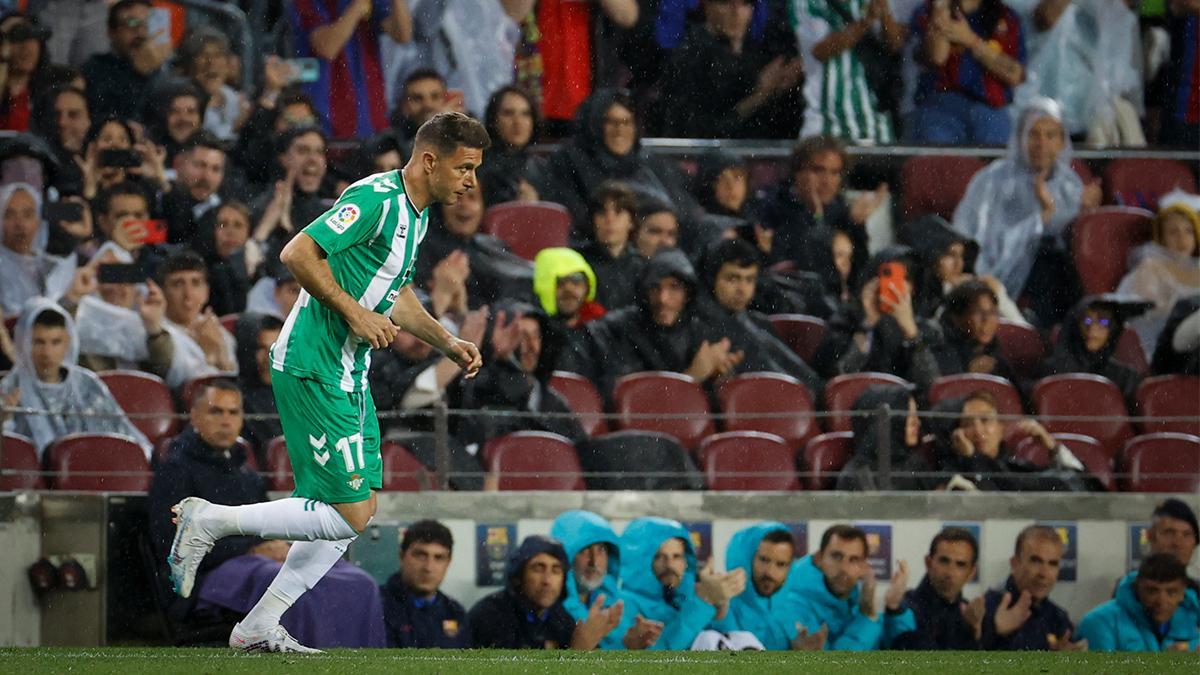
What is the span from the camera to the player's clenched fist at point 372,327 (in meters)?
5.28

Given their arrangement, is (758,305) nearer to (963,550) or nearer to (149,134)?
(963,550)

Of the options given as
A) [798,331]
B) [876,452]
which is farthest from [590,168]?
[876,452]

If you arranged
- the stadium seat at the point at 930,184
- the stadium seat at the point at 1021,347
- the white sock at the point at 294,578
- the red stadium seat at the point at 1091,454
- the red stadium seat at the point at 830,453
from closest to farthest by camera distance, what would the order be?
the white sock at the point at 294,578 < the red stadium seat at the point at 830,453 < the red stadium seat at the point at 1091,454 < the stadium seat at the point at 1021,347 < the stadium seat at the point at 930,184

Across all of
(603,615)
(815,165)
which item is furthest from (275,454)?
(815,165)

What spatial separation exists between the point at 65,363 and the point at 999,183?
226 inches

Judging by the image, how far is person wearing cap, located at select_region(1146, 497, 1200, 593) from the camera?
8.73 meters

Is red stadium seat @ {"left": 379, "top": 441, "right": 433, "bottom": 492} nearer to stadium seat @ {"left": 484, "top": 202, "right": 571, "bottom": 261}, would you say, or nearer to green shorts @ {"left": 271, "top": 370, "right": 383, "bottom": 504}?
stadium seat @ {"left": 484, "top": 202, "right": 571, "bottom": 261}

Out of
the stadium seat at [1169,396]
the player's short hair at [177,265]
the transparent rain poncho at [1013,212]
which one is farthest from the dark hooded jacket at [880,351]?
the player's short hair at [177,265]

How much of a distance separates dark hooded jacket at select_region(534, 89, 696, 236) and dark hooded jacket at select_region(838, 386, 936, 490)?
1903 millimetres

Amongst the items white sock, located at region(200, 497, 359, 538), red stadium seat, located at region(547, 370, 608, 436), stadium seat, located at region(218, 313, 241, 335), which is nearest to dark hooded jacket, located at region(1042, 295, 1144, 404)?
red stadium seat, located at region(547, 370, 608, 436)

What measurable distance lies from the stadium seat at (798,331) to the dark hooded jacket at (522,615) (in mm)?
2411

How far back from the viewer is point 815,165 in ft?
34.8

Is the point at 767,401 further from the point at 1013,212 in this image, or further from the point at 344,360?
the point at 344,360

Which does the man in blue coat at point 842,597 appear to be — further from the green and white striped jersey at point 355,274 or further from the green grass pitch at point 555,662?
the green and white striped jersey at point 355,274
